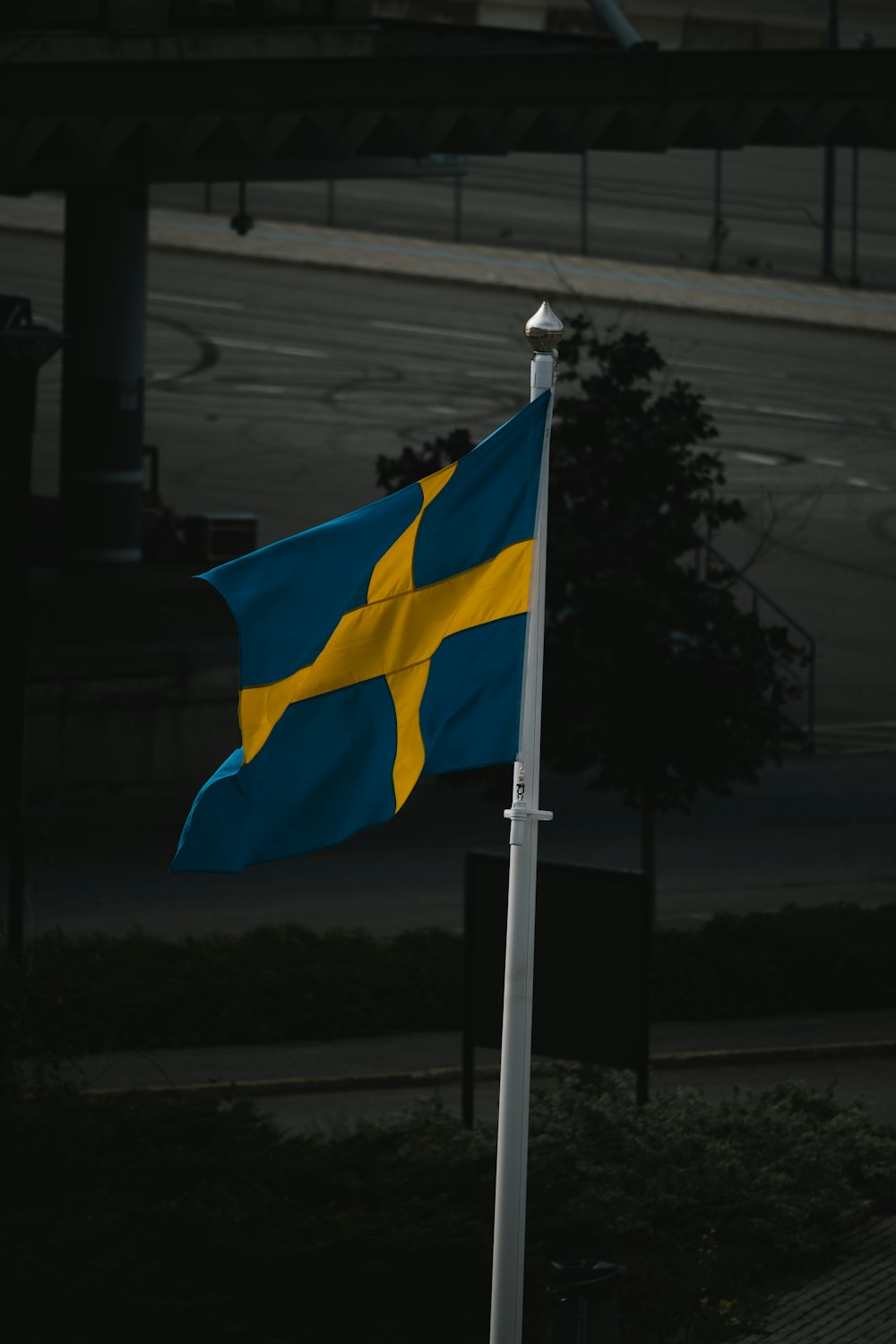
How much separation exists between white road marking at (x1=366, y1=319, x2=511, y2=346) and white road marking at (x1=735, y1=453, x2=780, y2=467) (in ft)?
29.1

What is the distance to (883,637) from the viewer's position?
94.4 ft

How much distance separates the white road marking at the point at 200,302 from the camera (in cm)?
4794

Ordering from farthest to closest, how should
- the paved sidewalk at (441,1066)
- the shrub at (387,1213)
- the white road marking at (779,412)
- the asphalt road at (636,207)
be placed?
1. the asphalt road at (636,207)
2. the white road marking at (779,412)
3. the paved sidewalk at (441,1066)
4. the shrub at (387,1213)

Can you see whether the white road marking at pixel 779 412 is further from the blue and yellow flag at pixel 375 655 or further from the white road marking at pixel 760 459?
the blue and yellow flag at pixel 375 655

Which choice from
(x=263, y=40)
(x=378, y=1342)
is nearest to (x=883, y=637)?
(x=263, y=40)

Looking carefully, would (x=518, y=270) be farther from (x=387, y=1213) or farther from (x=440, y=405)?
(x=387, y=1213)

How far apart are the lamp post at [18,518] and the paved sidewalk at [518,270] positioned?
29802 millimetres

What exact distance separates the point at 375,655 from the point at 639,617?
783 centimetres

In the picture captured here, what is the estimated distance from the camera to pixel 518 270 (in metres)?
50.2

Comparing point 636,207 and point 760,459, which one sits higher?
point 636,207

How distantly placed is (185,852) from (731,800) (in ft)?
49.3

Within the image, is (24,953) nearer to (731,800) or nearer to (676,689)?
(676,689)

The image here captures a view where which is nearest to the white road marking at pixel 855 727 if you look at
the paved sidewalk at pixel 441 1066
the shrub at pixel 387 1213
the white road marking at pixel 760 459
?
the paved sidewalk at pixel 441 1066

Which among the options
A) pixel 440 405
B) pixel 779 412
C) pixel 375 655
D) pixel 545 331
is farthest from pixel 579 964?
pixel 779 412
